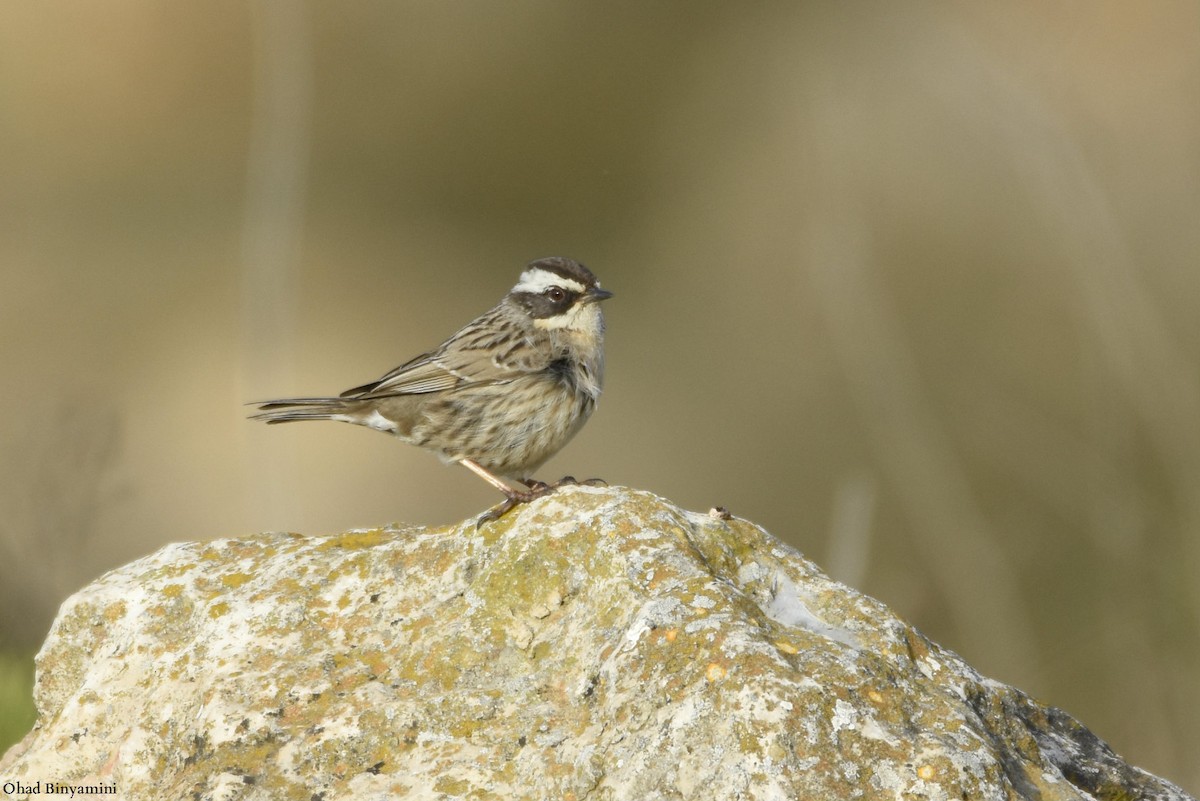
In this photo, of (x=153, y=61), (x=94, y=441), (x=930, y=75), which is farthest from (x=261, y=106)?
(x=153, y=61)

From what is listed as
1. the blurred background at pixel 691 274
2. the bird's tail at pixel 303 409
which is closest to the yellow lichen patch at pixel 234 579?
the blurred background at pixel 691 274

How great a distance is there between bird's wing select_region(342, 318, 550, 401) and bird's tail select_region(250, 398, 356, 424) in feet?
0.25

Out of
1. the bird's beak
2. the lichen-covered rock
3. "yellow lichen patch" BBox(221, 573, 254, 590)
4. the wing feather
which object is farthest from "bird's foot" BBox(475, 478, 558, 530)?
the bird's beak

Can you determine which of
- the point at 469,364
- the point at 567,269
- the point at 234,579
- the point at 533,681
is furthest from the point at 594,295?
the point at 533,681

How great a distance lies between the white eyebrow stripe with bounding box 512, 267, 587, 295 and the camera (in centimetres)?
754

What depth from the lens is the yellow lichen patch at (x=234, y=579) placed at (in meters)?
4.62

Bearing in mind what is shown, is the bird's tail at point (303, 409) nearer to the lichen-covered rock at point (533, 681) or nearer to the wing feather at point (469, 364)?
the wing feather at point (469, 364)

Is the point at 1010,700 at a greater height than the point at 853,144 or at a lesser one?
lesser

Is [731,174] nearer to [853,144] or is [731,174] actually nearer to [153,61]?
[853,144]

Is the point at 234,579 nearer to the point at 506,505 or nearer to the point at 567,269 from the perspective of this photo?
the point at 506,505

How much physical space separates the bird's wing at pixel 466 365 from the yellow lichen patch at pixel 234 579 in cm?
240

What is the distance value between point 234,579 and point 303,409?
2515 mm

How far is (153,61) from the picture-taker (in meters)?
19.2

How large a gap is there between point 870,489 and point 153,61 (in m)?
14.5
